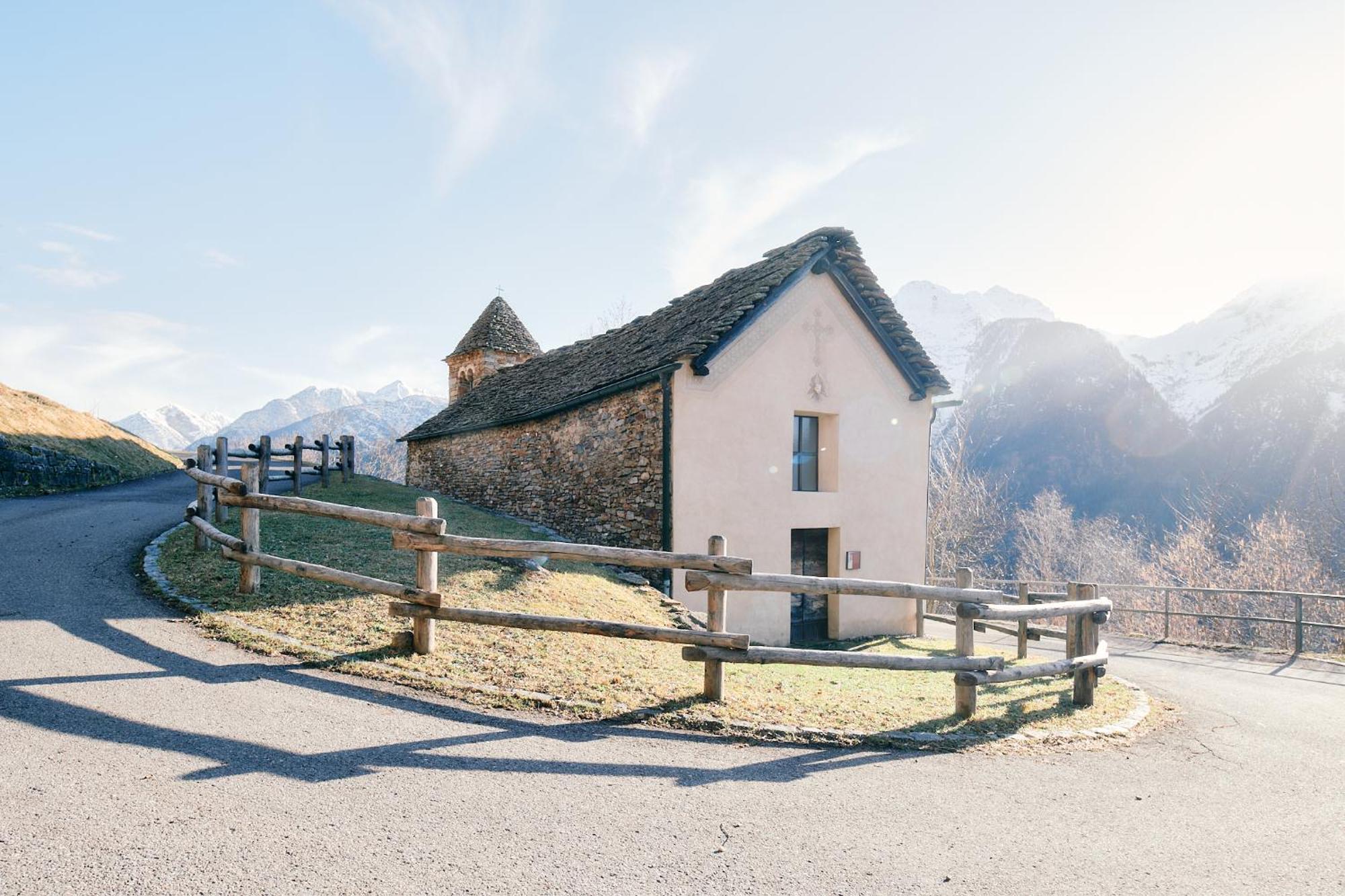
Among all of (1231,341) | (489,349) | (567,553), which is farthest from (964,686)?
(1231,341)

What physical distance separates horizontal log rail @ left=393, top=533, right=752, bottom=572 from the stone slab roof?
687 cm

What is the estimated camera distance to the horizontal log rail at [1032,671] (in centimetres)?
648

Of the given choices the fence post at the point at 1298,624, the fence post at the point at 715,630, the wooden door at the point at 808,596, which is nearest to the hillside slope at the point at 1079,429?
the fence post at the point at 1298,624

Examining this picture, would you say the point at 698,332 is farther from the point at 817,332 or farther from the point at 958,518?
the point at 958,518

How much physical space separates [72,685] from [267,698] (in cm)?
145

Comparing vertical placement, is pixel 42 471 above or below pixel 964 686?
above

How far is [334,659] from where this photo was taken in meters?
6.03

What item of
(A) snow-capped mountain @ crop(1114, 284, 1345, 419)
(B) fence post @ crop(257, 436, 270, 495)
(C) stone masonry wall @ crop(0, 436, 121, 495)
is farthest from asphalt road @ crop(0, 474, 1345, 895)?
(A) snow-capped mountain @ crop(1114, 284, 1345, 419)

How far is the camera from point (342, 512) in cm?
685

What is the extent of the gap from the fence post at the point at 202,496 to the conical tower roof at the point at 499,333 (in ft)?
51.1

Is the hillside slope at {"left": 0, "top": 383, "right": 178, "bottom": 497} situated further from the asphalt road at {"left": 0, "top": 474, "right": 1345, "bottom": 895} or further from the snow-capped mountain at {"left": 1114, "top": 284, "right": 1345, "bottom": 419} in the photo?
the snow-capped mountain at {"left": 1114, "top": 284, "right": 1345, "bottom": 419}

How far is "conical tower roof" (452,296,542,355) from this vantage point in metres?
28.6

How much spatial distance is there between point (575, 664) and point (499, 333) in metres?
24.3

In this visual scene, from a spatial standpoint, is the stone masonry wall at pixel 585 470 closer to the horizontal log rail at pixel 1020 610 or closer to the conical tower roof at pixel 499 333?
the horizontal log rail at pixel 1020 610
